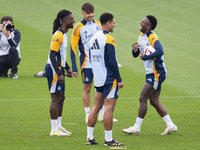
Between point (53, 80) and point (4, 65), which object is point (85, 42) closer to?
Answer: point (53, 80)

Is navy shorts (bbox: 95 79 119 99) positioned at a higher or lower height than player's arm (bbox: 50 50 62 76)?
lower

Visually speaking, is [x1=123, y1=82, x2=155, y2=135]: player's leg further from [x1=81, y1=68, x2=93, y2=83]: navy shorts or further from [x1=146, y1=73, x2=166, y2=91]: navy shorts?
[x1=81, y1=68, x2=93, y2=83]: navy shorts

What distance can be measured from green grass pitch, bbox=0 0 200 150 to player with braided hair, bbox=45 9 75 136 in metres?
0.35

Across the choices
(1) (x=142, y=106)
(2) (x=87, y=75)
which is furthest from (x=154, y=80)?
(2) (x=87, y=75)

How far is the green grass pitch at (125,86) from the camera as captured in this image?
22.2 feet

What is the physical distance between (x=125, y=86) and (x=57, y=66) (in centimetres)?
574

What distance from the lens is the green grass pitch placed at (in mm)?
6781

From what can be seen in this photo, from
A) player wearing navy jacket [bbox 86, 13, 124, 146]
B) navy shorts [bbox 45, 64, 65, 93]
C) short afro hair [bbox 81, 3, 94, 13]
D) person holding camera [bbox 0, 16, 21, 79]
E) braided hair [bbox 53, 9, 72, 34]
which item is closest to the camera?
player wearing navy jacket [bbox 86, 13, 124, 146]

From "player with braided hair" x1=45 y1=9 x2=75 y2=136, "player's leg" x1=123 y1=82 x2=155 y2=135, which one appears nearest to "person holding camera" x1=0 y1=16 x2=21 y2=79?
"player with braided hair" x1=45 y1=9 x2=75 y2=136

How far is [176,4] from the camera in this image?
2598 centimetres

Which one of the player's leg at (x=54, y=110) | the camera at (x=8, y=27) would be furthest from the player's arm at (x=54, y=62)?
the camera at (x=8, y=27)

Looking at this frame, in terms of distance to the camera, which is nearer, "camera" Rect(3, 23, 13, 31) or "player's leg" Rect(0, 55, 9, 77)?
"camera" Rect(3, 23, 13, 31)

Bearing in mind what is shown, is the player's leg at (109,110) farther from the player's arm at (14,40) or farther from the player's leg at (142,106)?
the player's arm at (14,40)

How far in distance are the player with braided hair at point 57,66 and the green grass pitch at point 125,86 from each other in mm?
350
